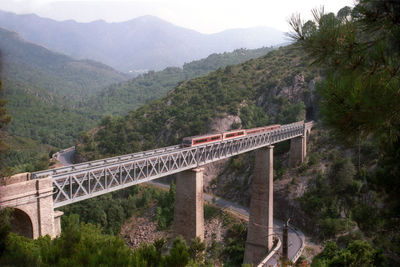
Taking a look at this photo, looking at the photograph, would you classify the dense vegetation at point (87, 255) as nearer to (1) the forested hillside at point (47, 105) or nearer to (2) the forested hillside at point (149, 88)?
(1) the forested hillside at point (47, 105)

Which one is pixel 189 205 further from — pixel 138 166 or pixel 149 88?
pixel 149 88

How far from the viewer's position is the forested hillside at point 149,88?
129 metres

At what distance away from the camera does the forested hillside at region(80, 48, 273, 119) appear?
5081 inches

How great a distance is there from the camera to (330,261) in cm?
1812

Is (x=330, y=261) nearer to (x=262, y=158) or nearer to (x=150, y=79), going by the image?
(x=262, y=158)

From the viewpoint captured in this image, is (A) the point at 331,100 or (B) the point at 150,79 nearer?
(A) the point at 331,100

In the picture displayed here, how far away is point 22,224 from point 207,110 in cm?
4425

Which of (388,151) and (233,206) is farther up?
(388,151)

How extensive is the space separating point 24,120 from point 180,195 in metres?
81.1

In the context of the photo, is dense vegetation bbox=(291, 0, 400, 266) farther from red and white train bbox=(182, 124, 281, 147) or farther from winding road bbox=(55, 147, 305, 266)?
winding road bbox=(55, 147, 305, 266)

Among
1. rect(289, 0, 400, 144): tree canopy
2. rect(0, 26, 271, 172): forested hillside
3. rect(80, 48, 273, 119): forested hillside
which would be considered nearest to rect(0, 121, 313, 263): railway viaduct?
rect(0, 26, 271, 172): forested hillside

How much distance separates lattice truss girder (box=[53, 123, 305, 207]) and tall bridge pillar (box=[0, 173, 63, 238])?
2.16 feet

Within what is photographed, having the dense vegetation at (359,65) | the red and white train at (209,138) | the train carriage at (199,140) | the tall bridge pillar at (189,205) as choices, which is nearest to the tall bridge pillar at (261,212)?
the red and white train at (209,138)

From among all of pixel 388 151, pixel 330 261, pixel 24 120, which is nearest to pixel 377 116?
pixel 388 151
